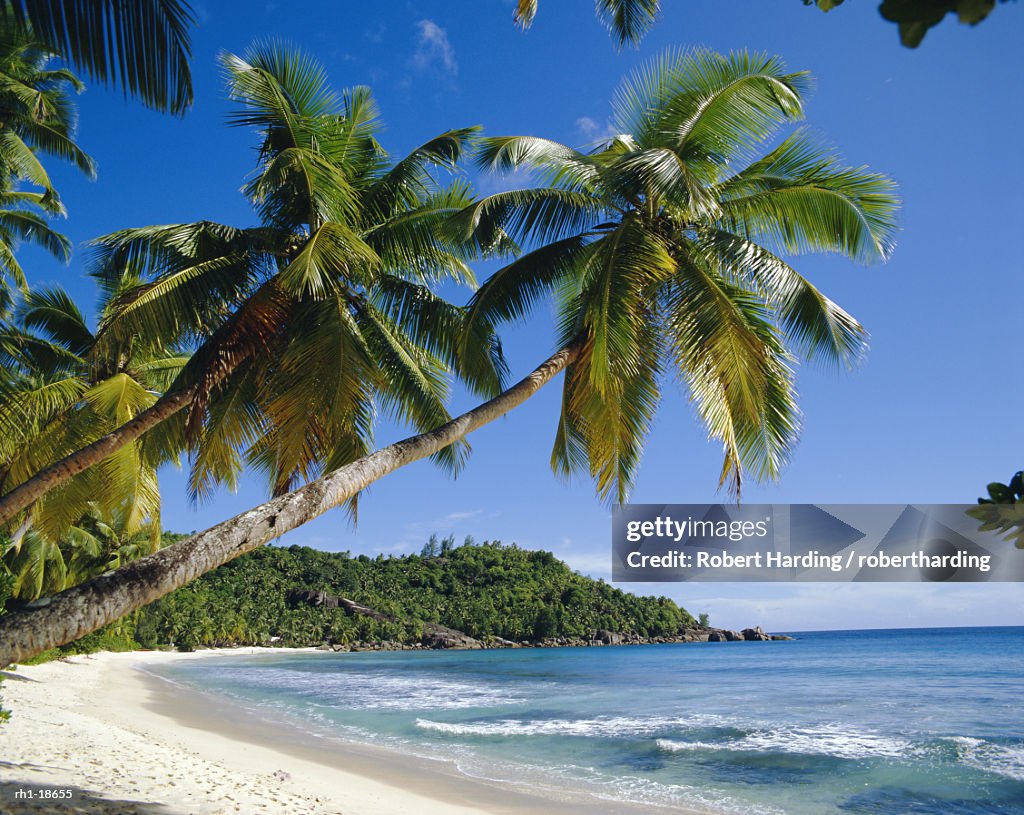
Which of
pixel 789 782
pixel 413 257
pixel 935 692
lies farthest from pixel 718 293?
pixel 935 692

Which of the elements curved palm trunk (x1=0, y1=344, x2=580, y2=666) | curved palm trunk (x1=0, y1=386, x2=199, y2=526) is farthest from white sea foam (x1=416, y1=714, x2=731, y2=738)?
curved palm trunk (x1=0, y1=344, x2=580, y2=666)

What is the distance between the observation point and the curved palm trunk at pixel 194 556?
12.2 feet

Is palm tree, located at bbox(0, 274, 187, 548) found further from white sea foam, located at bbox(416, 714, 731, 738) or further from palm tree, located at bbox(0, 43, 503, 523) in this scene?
white sea foam, located at bbox(416, 714, 731, 738)

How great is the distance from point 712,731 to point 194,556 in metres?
17.0

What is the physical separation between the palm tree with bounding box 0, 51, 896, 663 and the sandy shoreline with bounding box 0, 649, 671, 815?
14.4 ft

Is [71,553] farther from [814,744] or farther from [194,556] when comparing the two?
[194,556]

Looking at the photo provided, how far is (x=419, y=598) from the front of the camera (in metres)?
88.7

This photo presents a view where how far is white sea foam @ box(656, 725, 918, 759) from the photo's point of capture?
1518 cm

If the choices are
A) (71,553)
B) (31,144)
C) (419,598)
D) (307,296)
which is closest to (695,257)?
(307,296)

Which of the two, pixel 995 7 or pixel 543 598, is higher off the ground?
pixel 995 7

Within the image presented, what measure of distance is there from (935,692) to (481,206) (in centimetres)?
3064

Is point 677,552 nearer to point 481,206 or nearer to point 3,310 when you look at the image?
point 481,206

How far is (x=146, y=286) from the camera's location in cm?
816

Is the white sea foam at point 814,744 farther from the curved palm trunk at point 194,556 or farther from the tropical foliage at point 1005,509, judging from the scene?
the tropical foliage at point 1005,509
